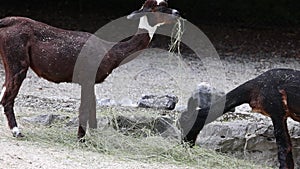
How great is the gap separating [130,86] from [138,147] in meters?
2.45

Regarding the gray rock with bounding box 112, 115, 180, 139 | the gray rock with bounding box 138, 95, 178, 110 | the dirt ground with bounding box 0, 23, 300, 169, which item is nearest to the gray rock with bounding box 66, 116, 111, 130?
the gray rock with bounding box 112, 115, 180, 139

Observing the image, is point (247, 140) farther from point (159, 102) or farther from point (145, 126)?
point (159, 102)

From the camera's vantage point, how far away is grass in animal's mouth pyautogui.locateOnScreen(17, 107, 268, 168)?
3.83m

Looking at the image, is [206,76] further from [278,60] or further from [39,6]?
[39,6]

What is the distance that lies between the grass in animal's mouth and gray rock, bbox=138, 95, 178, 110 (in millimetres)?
742

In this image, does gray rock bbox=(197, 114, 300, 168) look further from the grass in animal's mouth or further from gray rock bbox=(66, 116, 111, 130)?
gray rock bbox=(66, 116, 111, 130)

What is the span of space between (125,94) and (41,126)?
1750mm

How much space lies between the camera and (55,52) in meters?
3.93

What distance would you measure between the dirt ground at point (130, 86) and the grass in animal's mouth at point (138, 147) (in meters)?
0.13

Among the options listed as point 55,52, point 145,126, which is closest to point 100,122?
point 145,126

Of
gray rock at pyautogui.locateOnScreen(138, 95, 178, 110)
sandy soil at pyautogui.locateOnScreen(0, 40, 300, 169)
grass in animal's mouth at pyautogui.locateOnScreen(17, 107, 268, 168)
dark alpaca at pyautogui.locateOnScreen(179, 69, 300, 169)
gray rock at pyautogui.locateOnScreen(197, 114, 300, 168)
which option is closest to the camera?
sandy soil at pyautogui.locateOnScreen(0, 40, 300, 169)

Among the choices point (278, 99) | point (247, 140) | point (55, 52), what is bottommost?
point (247, 140)

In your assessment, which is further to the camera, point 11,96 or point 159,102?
point 159,102

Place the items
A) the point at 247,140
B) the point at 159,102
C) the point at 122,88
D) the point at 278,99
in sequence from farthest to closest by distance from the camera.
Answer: the point at 122,88 → the point at 159,102 → the point at 247,140 → the point at 278,99
